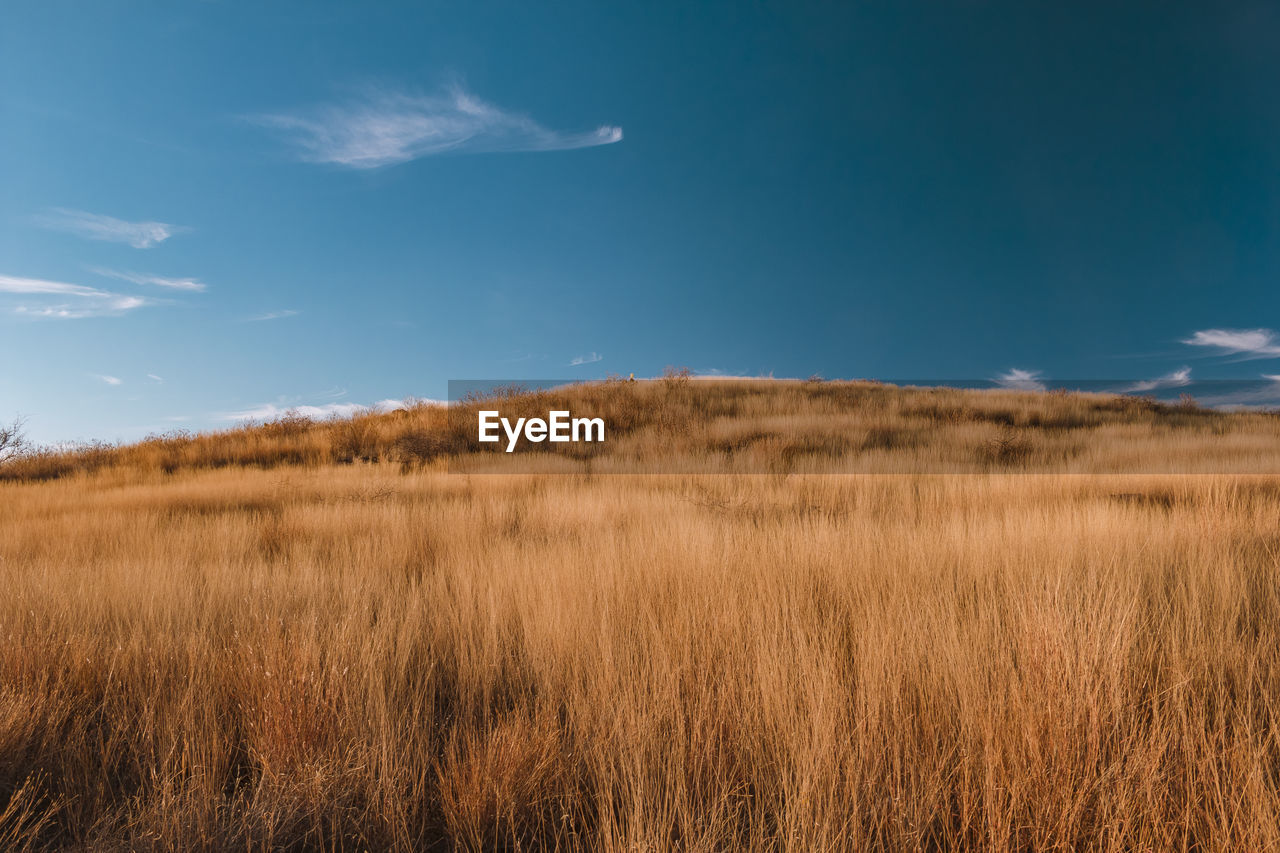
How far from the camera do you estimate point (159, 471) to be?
498 inches

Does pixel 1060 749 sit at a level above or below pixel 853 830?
above

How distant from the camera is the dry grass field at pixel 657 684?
1.93m

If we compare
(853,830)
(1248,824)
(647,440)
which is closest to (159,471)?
(647,440)

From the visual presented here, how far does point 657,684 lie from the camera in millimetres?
2557

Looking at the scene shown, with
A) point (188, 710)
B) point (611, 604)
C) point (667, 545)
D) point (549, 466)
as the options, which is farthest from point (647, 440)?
point (188, 710)

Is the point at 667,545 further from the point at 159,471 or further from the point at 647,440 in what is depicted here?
the point at 159,471

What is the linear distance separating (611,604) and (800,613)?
106cm

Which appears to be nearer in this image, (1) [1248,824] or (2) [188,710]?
(1) [1248,824]

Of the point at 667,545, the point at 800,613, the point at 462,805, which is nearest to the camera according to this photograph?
the point at 462,805

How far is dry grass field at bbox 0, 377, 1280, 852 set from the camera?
6.32 ft

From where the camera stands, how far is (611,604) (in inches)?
146

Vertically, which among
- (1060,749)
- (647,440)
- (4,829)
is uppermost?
(647,440)

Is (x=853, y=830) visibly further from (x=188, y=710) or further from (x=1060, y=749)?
(x=188, y=710)

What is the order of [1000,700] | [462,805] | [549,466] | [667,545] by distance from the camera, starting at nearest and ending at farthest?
[462,805], [1000,700], [667,545], [549,466]
